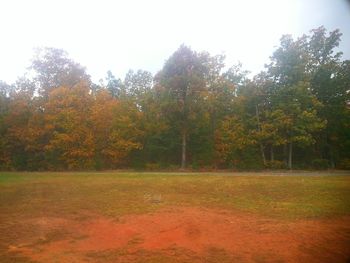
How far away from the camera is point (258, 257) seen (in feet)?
27.4

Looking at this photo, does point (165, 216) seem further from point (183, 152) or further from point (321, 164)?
point (321, 164)

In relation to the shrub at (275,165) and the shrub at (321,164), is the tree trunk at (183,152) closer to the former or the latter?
the shrub at (275,165)

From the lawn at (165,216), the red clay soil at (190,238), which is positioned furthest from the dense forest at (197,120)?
the red clay soil at (190,238)

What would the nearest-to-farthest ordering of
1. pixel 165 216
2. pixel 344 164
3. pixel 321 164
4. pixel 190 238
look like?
pixel 190 238, pixel 165 216, pixel 321 164, pixel 344 164

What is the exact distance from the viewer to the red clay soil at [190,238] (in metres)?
8.50

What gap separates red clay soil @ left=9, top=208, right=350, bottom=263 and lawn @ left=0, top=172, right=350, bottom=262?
0.09ft

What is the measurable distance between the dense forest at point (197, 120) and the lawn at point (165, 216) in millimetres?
13968

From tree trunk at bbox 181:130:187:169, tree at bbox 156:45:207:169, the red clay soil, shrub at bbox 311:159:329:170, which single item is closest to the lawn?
the red clay soil

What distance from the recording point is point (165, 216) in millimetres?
11906

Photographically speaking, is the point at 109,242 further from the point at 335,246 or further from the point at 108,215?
the point at 335,246

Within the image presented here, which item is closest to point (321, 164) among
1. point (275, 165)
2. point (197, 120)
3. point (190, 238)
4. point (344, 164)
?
point (344, 164)

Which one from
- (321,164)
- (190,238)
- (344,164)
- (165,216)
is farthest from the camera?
(344,164)

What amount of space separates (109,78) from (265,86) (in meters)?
34.2

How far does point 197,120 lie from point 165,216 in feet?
71.4
